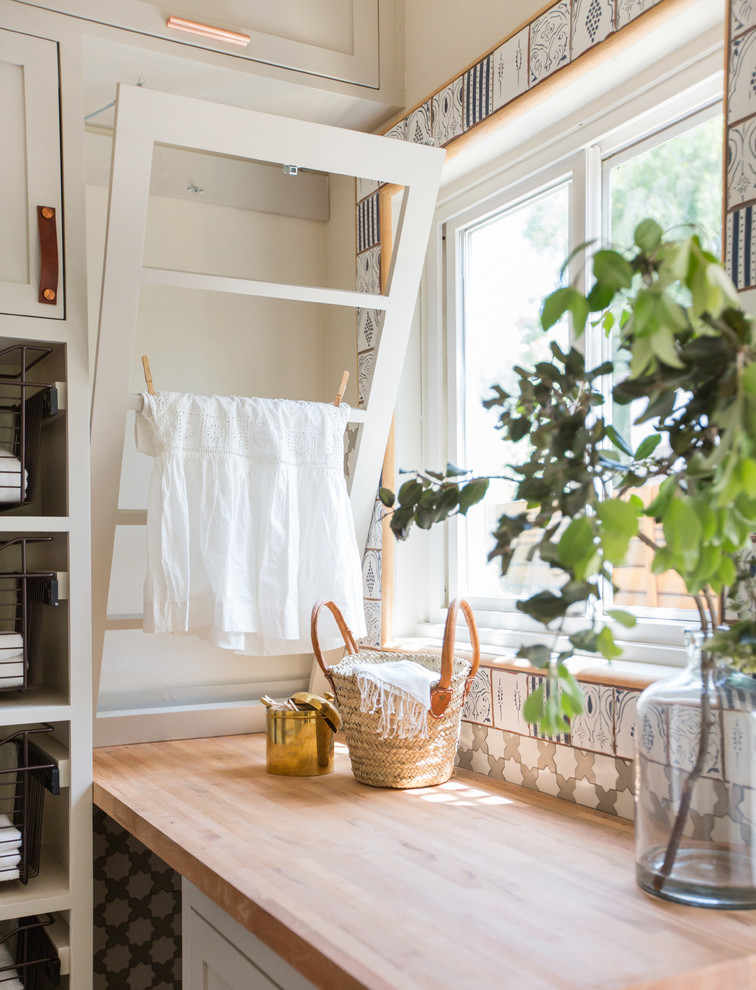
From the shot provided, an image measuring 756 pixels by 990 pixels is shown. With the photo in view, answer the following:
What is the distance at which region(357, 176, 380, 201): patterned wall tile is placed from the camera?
2.07 m

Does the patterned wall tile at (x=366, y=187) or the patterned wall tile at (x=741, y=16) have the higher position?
the patterned wall tile at (x=366, y=187)

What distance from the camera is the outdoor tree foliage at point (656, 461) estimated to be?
0.67m

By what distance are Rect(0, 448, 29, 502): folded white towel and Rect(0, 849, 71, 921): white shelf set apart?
67 centimetres

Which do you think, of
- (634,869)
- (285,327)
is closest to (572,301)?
(634,869)

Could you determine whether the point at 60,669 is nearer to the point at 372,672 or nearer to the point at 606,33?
the point at 372,672

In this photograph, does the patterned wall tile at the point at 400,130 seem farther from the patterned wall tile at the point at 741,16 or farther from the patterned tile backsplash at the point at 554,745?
the patterned tile backsplash at the point at 554,745

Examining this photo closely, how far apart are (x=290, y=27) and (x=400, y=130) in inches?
12.0

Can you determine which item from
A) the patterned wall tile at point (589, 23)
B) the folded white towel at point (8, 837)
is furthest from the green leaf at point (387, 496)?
the folded white towel at point (8, 837)

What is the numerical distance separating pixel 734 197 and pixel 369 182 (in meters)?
1.09

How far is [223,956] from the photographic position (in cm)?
118

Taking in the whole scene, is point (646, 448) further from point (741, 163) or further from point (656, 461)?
point (741, 163)

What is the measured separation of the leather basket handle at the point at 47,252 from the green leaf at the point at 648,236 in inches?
45.4

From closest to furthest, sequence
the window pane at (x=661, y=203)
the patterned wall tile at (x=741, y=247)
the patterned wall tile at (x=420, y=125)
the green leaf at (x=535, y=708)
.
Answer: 1. the green leaf at (x=535, y=708)
2. the patterned wall tile at (x=741, y=247)
3. the window pane at (x=661, y=203)
4. the patterned wall tile at (x=420, y=125)

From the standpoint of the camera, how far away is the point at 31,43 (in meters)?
1.59
